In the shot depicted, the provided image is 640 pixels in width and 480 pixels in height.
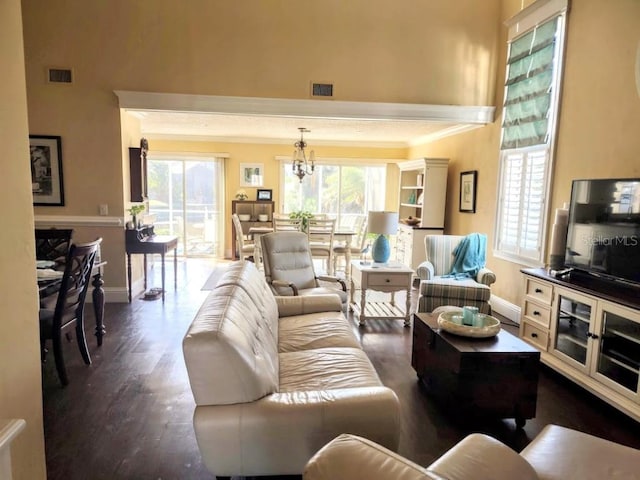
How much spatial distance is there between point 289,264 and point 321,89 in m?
2.20

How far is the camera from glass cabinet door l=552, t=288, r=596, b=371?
2.83 m

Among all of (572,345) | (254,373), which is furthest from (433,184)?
(254,373)

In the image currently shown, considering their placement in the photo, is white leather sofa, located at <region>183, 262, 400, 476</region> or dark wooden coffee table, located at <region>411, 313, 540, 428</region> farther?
dark wooden coffee table, located at <region>411, 313, 540, 428</region>

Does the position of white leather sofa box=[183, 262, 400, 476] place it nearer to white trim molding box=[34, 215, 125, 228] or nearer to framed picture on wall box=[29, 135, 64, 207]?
white trim molding box=[34, 215, 125, 228]

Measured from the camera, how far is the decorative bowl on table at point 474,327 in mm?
2523

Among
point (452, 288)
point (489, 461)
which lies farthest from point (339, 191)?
point (489, 461)

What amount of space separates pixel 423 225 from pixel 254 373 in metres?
5.01

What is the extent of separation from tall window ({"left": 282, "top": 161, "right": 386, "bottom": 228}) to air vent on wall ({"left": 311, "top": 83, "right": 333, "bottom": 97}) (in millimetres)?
3653

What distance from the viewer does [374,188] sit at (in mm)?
8781

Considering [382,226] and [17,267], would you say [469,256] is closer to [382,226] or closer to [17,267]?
[382,226]

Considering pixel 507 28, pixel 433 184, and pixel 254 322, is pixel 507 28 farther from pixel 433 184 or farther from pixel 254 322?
pixel 254 322

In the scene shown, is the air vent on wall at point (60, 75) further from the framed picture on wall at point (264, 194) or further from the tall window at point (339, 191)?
the tall window at point (339, 191)

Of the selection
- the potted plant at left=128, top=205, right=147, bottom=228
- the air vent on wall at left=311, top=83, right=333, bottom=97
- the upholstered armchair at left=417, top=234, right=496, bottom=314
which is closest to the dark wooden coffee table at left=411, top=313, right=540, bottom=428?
the upholstered armchair at left=417, top=234, right=496, bottom=314

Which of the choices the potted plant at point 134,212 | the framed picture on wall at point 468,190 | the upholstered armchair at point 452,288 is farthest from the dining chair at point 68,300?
the framed picture on wall at point 468,190
